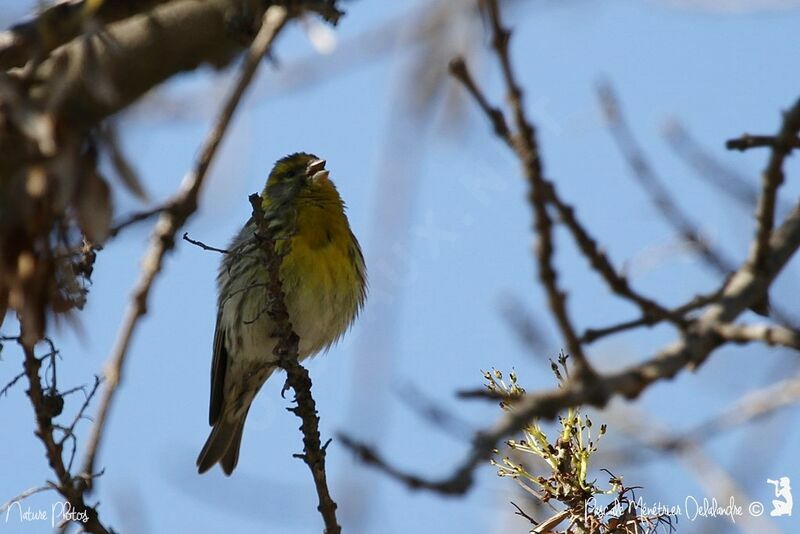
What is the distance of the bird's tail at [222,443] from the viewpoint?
635cm

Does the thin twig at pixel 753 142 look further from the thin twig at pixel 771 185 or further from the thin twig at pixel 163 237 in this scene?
the thin twig at pixel 163 237

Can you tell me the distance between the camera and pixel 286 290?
571 cm

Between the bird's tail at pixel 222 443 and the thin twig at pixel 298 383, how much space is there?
1830 millimetres

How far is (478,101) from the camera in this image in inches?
62.6

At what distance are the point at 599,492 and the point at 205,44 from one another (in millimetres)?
1671

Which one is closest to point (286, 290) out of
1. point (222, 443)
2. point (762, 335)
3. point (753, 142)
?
point (222, 443)

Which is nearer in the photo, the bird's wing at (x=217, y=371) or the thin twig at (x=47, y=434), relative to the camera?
the thin twig at (x=47, y=434)

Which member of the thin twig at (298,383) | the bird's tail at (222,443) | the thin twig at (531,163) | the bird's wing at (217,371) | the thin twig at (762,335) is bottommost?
the thin twig at (762,335)

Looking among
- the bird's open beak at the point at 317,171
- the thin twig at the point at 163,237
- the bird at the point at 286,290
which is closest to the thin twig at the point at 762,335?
the thin twig at the point at 163,237

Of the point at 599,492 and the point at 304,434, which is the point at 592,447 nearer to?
the point at 599,492

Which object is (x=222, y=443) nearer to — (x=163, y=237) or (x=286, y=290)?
(x=286, y=290)


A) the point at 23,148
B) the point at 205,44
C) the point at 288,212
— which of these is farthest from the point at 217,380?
the point at 23,148

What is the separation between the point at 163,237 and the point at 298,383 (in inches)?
101

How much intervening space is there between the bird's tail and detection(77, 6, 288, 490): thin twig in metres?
4.62
